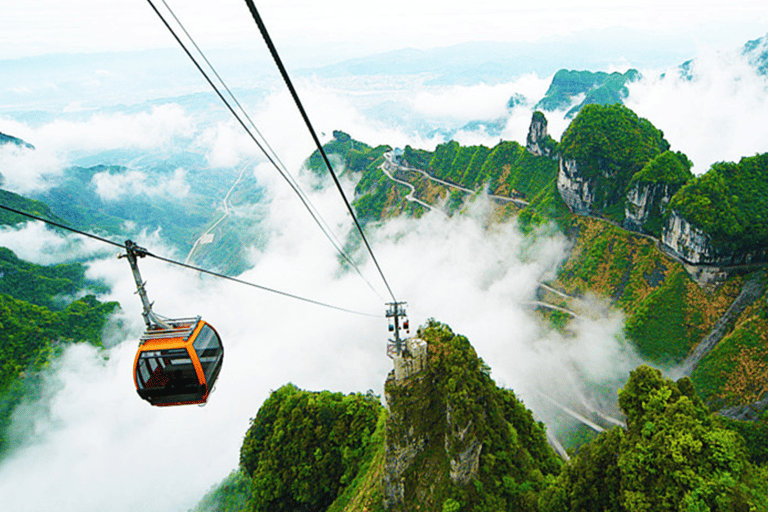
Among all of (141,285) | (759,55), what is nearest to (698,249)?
(141,285)

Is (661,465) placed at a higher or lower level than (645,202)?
lower

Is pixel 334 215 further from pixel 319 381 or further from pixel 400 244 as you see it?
pixel 319 381

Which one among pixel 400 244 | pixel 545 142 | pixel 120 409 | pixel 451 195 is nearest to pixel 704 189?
pixel 545 142

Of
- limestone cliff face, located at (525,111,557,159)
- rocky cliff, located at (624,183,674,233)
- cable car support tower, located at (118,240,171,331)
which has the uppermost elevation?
limestone cliff face, located at (525,111,557,159)

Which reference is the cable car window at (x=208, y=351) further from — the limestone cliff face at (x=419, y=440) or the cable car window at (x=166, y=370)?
the limestone cliff face at (x=419, y=440)

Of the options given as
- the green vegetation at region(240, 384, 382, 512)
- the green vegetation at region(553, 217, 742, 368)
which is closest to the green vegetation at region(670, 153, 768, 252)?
the green vegetation at region(553, 217, 742, 368)

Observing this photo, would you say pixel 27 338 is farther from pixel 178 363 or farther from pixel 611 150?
pixel 611 150

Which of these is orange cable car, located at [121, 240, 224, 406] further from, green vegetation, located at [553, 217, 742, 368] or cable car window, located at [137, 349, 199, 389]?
green vegetation, located at [553, 217, 742, 368]

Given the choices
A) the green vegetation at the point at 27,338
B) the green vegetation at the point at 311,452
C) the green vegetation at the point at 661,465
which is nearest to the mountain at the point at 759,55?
the green vegetation at the point at 661,465
